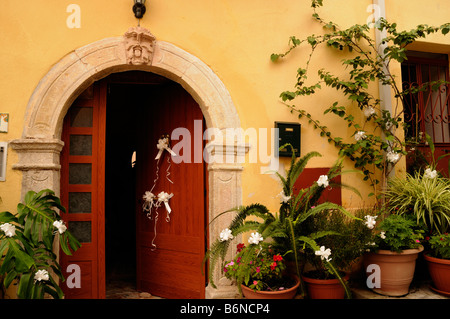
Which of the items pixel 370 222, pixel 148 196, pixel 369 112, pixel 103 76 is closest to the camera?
pixel 370 222

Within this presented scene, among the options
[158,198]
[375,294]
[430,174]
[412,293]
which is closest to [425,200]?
[430,174]

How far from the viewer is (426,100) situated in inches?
173

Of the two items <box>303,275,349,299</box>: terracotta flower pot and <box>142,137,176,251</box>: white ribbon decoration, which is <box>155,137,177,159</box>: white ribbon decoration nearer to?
<box>142,137,176,251</box>: white ribbon decoration

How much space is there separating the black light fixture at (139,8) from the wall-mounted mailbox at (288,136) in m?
1.66

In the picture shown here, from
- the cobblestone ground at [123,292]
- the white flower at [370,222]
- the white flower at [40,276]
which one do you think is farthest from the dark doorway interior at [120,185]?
the white flower at [370,222]

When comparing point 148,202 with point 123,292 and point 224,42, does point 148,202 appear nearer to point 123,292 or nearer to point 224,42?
point 123,292

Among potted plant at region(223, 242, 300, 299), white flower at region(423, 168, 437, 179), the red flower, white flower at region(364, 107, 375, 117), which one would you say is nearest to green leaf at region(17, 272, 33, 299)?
potted plant at region(223, 242, 300, 299)

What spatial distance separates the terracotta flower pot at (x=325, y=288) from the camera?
2713 mm

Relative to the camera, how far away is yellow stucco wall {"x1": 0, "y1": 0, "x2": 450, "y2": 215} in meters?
2.92

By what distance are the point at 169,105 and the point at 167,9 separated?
1.05 meters

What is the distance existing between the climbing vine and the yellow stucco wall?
0.34 feet

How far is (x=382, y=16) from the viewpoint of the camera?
3801mm

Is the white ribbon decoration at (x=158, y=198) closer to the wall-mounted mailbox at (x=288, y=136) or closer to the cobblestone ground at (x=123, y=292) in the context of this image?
the cobblestone ground at (x=123, y=292)

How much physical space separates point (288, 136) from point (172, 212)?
152 centimetres
